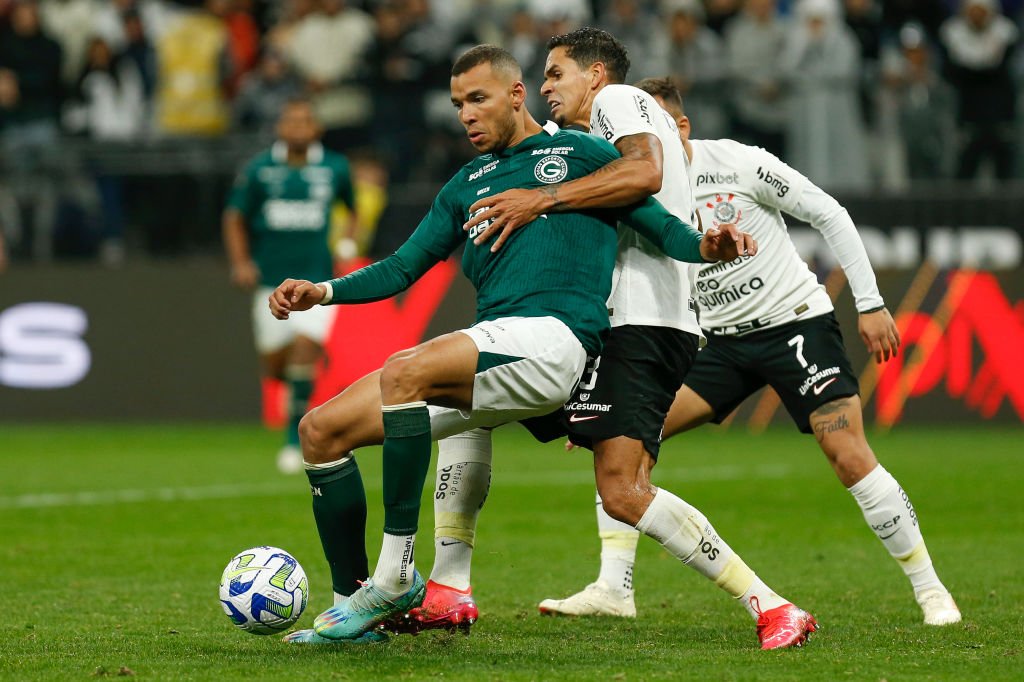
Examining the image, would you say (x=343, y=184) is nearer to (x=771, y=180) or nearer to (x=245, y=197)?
(x=245, y=197)

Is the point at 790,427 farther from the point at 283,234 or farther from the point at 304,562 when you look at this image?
the point at 304,562

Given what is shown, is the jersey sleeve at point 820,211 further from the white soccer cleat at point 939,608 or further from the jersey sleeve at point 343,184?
the jersey sleeve at point 343,184

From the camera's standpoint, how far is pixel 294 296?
5891 millimetres

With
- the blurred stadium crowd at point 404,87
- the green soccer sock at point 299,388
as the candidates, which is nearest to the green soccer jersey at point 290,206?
the green soccer sock at point 299,388

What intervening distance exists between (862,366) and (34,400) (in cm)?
846

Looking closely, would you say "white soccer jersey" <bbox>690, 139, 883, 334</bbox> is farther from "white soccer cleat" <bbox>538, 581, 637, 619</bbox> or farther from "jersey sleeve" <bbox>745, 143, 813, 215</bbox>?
"white soccer cleat" <bbox>538, 581, 637, 619</bbox>

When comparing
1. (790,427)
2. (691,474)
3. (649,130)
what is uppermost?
(649,130)

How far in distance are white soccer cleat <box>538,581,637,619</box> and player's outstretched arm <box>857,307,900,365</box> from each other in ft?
4.86

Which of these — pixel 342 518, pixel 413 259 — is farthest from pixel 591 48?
pixel 342 518

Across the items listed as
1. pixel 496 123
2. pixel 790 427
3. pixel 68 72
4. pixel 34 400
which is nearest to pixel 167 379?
pixel 34 400

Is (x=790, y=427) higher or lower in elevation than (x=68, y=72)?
lower

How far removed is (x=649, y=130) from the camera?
6.18 metres

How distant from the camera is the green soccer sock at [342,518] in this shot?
5.90 meters

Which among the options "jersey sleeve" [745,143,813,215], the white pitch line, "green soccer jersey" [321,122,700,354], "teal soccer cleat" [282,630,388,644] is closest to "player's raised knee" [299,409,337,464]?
"green soccer jersey" [321,122,700,354]
